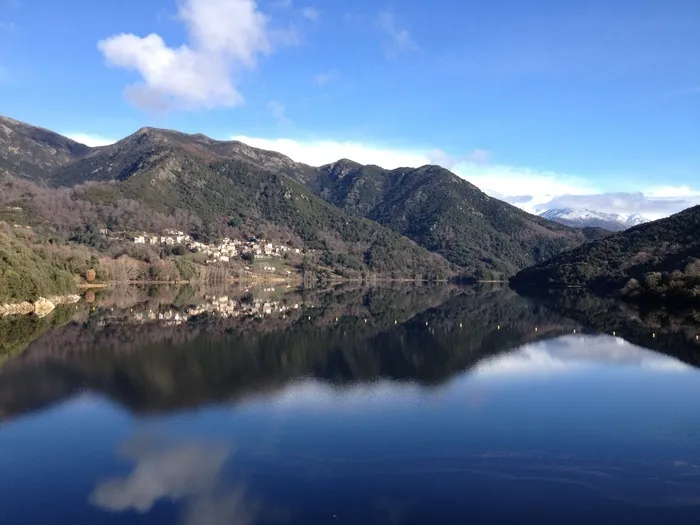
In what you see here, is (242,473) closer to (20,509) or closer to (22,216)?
(20,509)

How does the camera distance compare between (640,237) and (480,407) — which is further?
(640,237)

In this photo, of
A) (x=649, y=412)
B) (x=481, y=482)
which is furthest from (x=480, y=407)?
(x=481, y=482)

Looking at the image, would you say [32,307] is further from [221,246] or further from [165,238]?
[221,246]

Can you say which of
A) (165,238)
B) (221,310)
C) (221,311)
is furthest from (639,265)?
(165,238)

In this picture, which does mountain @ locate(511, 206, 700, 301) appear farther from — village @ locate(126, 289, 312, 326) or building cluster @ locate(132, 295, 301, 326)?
building cluster @ locate(132, 295, 301, 326)

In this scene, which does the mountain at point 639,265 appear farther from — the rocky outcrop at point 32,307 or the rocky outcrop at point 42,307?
the rocky outcrop at point 32,307

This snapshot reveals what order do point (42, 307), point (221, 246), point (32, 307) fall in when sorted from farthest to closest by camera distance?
point (221, 246) → point (42, 307) → point (32, 307)
